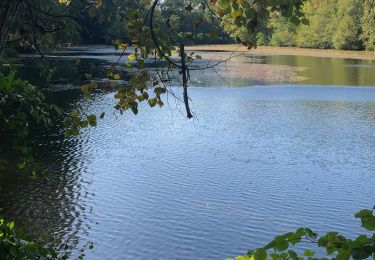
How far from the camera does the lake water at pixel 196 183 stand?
10680 millimetres

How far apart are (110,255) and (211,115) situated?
45.5 feet

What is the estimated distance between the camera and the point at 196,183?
45.4 ft

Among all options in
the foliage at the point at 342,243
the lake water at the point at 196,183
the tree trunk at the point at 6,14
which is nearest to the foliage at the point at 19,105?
the tree trunk at the point at 6,14

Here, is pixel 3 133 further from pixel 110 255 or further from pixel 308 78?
pixel 308 78

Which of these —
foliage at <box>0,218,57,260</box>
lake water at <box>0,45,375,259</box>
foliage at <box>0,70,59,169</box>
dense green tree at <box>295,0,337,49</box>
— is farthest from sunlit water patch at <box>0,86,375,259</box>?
dense green tree at <box>295,0,337,49</box>

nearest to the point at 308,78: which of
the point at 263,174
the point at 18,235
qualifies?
the point at 263,174

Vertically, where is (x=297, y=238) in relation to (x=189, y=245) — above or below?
above

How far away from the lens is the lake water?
420 inches

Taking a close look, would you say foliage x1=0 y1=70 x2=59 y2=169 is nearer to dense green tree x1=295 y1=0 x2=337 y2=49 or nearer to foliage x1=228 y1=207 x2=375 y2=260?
foliage x1=228 y1=207 x2=375 y2=260

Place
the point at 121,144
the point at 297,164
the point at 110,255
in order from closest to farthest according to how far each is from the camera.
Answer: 1. the point at 110,255
2. the point at 297,164
3. the point at 121,144

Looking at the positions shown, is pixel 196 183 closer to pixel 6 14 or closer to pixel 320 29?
pixel 6 14

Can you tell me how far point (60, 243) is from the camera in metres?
10.1

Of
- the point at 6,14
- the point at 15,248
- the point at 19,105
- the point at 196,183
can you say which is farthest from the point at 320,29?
the point at 6,14

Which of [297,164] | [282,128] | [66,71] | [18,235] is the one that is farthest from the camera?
[66,71]
